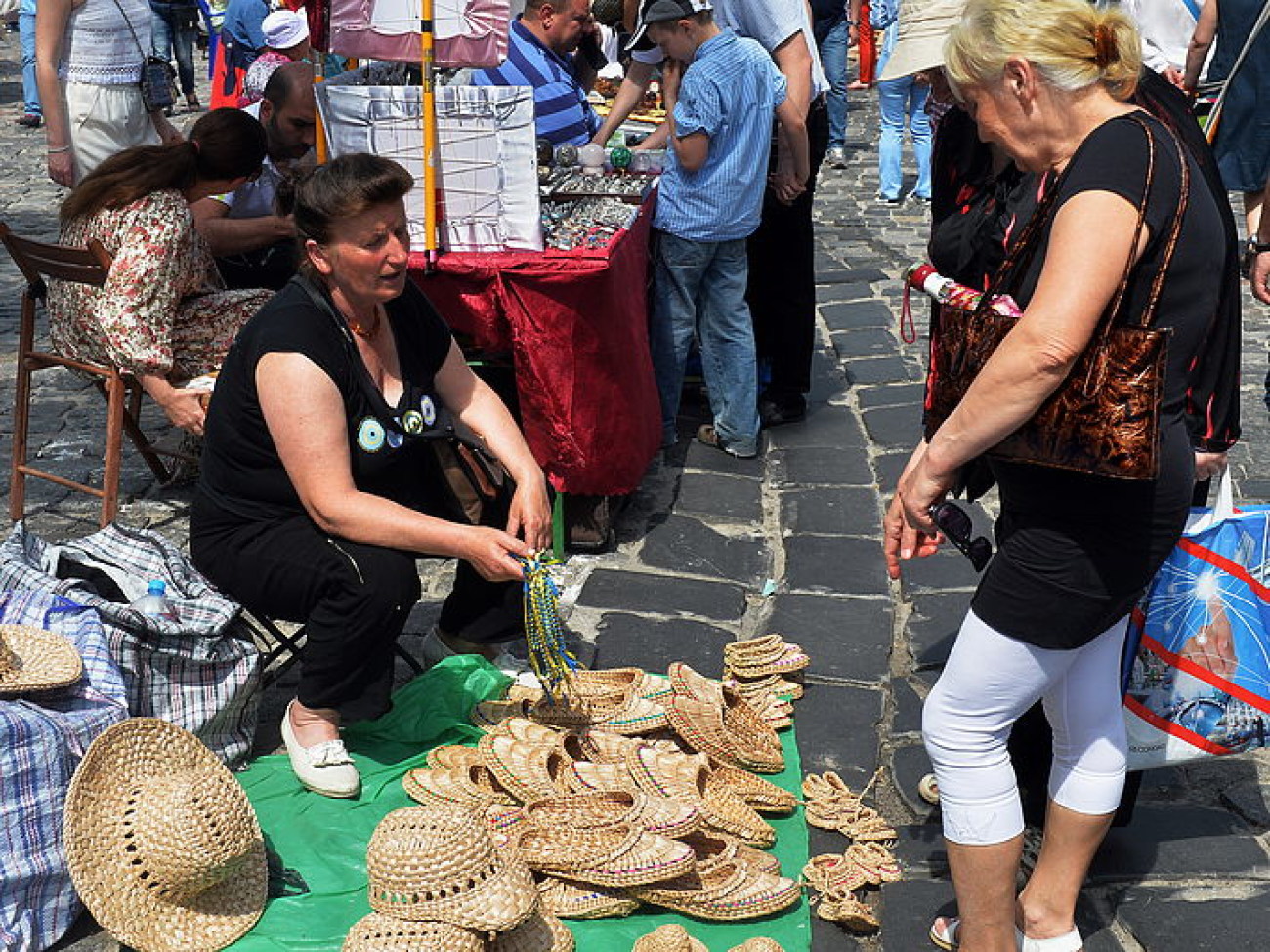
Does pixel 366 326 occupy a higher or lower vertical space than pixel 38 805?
higher

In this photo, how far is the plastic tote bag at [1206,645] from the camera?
2891mm

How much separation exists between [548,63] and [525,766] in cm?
370

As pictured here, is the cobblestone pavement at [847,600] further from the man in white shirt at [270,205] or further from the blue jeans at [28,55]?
the blue jeans at [28,55]

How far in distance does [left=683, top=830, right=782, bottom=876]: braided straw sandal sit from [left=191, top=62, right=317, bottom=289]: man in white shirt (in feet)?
9.71

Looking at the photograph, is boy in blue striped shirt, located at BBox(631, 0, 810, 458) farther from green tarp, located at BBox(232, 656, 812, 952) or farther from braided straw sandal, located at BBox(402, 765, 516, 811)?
braided straw sandal, located at BBox(402, 765, 516, 811)

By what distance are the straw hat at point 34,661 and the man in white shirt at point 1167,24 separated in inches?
220

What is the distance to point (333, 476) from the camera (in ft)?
11.0

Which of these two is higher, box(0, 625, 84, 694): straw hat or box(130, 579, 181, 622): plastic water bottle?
box(0, 625, 84, 694): straw hat

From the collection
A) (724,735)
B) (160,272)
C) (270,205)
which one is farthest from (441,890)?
(270,205)

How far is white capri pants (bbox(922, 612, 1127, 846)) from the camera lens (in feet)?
8.48

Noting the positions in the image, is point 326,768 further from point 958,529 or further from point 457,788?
point 958,529

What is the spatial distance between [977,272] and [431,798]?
72.1 inches

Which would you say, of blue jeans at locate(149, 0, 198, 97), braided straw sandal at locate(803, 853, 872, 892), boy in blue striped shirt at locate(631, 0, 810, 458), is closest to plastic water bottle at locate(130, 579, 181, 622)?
braided straw sandal at locate(803, 853, 872, 892)

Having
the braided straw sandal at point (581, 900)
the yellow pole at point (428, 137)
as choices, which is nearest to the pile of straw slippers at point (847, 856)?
the braided straw sandal at point (581, 900)
